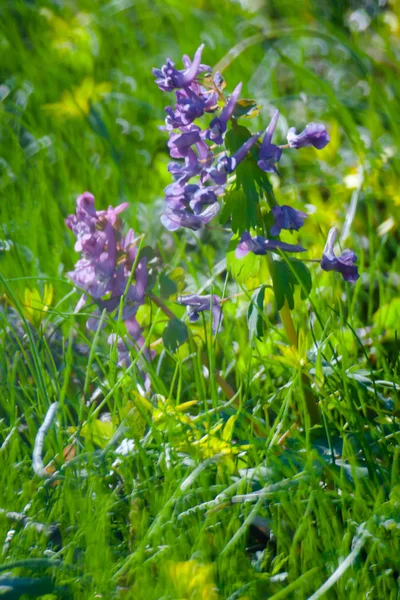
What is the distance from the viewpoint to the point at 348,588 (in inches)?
44.1

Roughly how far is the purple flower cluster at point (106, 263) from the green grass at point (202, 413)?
0.06 m

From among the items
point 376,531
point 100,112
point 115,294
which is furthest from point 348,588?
point 100,112

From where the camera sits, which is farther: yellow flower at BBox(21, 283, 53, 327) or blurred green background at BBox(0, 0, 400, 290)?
blurred green background at BBox(0, 0, 400, 290)

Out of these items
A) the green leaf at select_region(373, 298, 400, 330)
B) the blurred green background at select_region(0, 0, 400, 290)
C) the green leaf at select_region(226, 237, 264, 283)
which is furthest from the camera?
the blurred green background at select_region(0, 0, 400, 290)

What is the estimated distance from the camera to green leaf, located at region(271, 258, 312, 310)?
1336 mm

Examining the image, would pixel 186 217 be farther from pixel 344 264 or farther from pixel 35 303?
pixel 35 303

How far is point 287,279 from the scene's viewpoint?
135cm

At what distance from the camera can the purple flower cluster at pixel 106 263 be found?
1.43m

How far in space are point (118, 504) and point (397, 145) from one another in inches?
59.7

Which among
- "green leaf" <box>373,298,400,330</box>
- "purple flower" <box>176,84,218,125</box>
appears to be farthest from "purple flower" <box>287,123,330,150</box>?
"green leaf" <box>373,298,400,330</box>

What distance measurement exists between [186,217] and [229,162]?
14 cm

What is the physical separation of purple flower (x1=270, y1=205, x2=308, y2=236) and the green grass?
0.11 metres

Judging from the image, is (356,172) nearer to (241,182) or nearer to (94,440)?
(241,182)

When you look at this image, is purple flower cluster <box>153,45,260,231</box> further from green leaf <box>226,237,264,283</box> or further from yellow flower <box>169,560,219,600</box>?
yellow flower <box>169,560,219,600</box>
